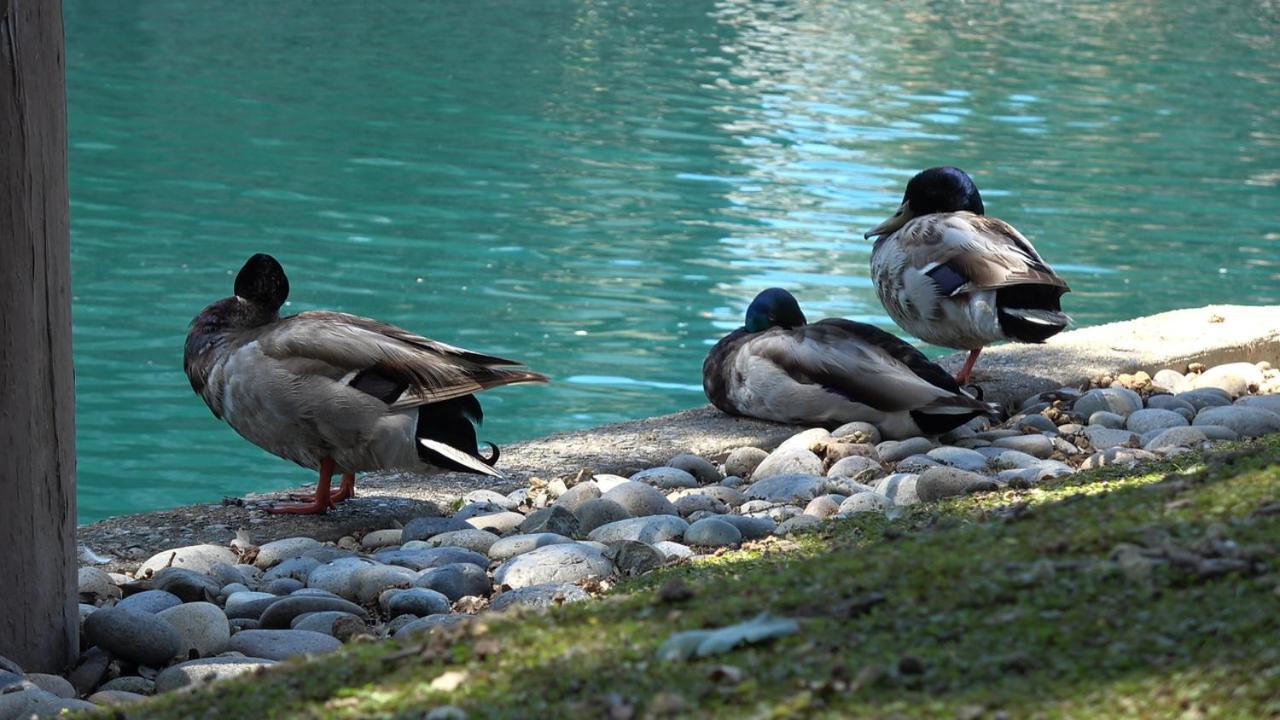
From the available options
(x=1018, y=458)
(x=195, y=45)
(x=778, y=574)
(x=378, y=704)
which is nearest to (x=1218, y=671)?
(x=778, y=574)

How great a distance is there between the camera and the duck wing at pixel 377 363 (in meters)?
4.70

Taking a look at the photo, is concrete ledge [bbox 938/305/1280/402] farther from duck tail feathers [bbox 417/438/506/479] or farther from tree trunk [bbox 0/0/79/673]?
tree trunk [bbox 0/0/79/673]

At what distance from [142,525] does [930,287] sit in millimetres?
3049

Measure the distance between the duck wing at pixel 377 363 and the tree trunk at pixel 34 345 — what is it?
1.30 metres

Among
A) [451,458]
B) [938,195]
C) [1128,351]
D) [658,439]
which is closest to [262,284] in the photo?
[451,458]

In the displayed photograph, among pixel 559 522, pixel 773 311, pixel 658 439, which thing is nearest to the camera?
pixel 559 522

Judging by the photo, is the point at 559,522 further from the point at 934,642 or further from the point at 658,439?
the point at 934,642

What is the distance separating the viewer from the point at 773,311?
6.18 metres

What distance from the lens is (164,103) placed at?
16453 mm

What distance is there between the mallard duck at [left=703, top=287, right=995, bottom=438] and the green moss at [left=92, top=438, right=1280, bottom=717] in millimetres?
2668

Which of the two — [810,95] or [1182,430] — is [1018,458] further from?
[810,95]

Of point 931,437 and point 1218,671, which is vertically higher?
point 1218,671

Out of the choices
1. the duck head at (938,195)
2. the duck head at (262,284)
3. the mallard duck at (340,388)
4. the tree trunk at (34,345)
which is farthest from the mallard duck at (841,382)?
the tree trunk at (34,345)

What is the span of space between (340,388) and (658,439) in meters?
1.50
